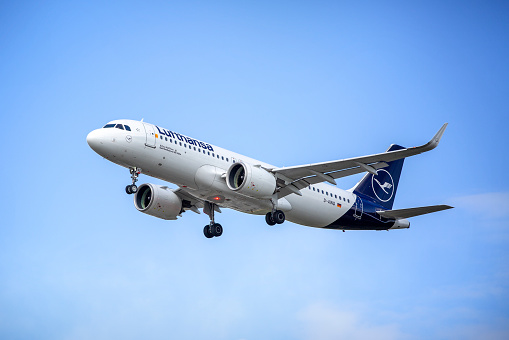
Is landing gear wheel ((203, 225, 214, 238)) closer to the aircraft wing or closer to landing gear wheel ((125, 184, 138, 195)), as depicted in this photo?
the aircraft wing

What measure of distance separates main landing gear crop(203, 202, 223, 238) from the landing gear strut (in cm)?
392

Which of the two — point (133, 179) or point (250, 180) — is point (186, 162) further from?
point (250, 180)

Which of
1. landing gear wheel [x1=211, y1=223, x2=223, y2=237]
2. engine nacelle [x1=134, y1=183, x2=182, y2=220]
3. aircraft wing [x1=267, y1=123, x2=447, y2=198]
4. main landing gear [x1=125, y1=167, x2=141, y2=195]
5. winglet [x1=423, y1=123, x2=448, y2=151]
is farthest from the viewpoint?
landing gear wheel [x1=211, y1=223, x2=223, y2=237]

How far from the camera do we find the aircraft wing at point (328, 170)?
32844mm

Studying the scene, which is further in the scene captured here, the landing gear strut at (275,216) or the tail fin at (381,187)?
the tail fin at (381,187)

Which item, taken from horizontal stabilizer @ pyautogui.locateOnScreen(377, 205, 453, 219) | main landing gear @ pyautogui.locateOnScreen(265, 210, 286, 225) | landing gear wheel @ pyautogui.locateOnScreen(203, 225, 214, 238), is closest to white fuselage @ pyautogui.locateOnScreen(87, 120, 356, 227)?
main landing gear @ pyautogui.locateOnScreen(265, 210, 286, 225)

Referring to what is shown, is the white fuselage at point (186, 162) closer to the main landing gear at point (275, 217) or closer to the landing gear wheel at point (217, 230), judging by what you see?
the main landing gear at point (275, 217)

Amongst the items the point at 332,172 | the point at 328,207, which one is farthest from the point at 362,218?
the point at 332,172

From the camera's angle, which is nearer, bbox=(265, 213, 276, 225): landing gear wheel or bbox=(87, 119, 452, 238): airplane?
bbox=(87, 119, 452, 238): airplane

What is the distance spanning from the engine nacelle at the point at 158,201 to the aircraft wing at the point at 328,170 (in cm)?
671

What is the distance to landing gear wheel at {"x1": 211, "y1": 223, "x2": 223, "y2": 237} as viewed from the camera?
129ft

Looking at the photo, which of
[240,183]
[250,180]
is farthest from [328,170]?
[240,183]

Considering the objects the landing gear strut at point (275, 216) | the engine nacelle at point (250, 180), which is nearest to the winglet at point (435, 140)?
the engine nacelle at point (250, 180)

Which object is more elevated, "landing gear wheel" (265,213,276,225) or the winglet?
the winglet
